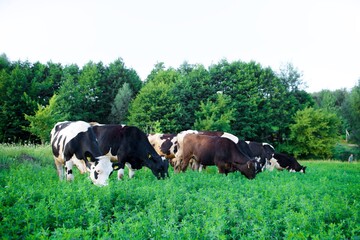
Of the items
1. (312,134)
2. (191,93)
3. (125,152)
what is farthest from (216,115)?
(125,152)

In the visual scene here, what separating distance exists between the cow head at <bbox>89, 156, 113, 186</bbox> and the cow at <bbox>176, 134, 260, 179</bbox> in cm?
620

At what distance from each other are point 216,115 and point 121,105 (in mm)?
13926

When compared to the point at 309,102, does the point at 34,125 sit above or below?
below

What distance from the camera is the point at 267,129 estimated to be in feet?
150

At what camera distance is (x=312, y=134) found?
45406 millimetres

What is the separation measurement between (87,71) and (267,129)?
28172mm

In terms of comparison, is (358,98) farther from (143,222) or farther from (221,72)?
(143,222)

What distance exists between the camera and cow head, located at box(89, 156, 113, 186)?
9.37 metres

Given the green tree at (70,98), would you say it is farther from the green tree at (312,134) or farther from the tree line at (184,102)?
the green tree at (312,134)

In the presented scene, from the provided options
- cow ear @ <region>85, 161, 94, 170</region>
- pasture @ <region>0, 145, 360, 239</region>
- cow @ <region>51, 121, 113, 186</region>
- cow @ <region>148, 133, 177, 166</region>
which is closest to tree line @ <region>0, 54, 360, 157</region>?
cow @ <region>148, 133, 177, 166</region>

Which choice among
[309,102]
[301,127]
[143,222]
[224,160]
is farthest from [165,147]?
[309,102]

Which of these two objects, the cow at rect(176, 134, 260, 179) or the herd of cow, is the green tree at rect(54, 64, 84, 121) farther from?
the cow at rect(176, 134, 260, 179)

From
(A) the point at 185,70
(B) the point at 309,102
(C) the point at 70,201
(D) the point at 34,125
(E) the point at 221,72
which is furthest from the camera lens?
(A) the point at 185,70

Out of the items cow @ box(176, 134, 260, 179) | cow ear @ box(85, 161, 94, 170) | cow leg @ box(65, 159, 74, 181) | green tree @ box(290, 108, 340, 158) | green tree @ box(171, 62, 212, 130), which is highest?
green tree @ box(171, 62, 212, 130)
